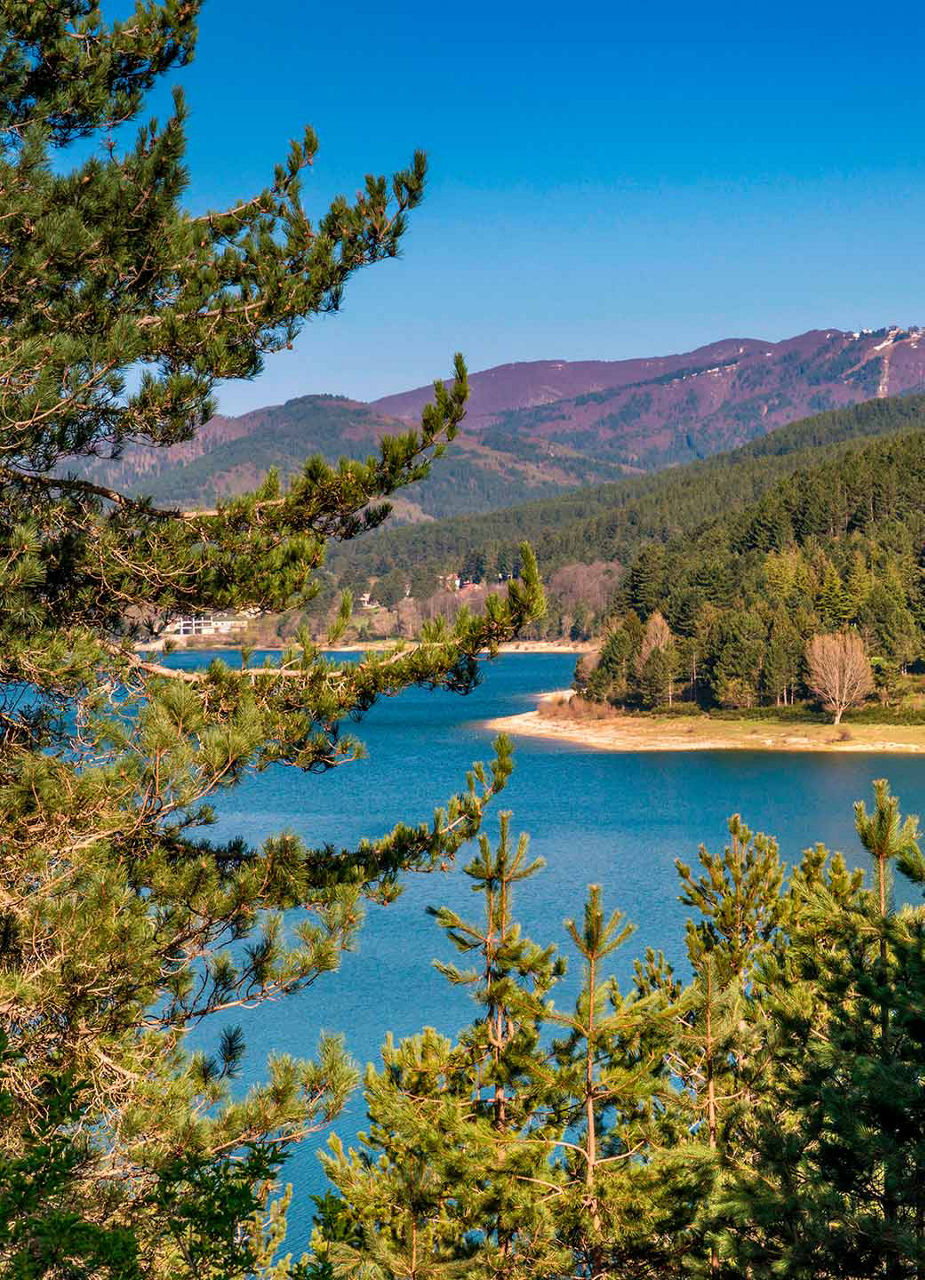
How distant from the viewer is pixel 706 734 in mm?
56969

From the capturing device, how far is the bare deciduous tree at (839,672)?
187ft

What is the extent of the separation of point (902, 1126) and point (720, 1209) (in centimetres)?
98

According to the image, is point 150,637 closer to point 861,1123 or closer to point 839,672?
point 861,1123

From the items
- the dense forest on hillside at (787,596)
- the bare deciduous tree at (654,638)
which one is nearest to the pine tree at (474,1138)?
the dense forest on hillside at (787,596)

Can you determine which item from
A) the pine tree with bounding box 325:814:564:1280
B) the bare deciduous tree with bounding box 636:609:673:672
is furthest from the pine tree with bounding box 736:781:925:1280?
the bare deciduous tree with bounding box 636:609:673:672

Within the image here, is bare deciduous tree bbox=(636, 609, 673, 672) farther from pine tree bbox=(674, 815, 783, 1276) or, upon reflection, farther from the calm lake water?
pine tree bbox=(674, 815, 783, 1276)

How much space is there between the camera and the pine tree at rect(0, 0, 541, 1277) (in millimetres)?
5746

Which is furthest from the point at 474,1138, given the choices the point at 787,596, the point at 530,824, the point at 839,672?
the point at 787,596

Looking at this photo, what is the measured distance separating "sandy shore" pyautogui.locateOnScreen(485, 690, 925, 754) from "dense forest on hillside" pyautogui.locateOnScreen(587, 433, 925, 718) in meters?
2.91

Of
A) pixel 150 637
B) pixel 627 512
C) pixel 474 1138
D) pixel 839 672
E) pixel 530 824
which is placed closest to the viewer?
pixel 474 1138

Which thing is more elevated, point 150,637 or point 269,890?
point 150,637

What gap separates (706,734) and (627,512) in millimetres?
79338

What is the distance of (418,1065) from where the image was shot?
7184 mm

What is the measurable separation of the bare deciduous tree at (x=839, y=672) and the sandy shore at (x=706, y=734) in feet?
5.91
